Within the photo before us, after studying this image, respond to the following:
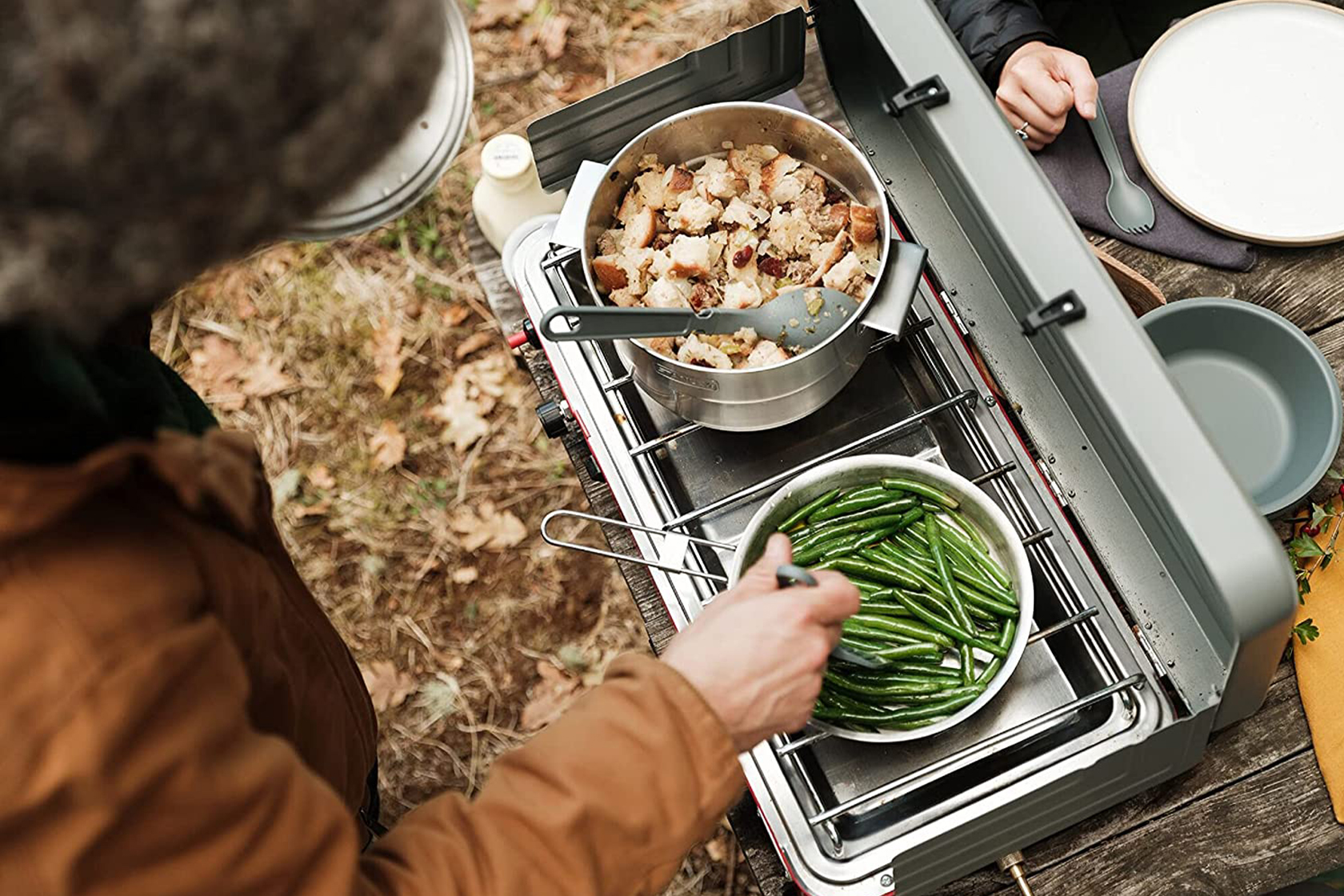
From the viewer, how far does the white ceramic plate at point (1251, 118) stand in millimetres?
1829

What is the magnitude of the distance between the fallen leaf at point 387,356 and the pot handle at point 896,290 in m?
2.15

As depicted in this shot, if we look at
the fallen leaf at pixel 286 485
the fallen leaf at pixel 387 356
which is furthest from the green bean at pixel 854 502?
the fallen leaf at pixel 286 485

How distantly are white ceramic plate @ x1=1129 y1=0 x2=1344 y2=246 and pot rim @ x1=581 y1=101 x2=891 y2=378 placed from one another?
64cm

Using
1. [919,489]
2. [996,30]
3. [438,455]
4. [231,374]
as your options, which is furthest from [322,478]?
[996,30]

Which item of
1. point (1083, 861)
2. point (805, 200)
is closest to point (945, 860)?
point (1083, 861)

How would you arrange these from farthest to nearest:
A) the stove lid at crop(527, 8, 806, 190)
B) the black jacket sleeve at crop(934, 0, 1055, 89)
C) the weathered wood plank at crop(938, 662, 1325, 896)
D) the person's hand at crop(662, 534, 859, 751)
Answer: the black jacket sleeve at crop(934, 0, 1055, 89) → the stove lid at crop(527, 8, 806, 190) → the weathered wood plank at crop(938, 662, 1325, 896) → the person's hand at crop(662, 534, 859, 751)

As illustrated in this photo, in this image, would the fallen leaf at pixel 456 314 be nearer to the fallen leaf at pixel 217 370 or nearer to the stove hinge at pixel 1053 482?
the fallen leaf at pixel 217 370

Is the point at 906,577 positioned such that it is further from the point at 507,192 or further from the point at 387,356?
the point at 387,356

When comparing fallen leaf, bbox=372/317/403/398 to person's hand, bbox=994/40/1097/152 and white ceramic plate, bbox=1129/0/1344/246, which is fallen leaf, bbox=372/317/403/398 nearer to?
person's hand, bbox=994/40/1097/152

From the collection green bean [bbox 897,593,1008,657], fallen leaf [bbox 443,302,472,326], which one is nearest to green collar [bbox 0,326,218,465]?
green bean [bbox 897,593,1008,657]

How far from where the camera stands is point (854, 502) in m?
1.66

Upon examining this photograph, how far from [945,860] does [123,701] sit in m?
1.08

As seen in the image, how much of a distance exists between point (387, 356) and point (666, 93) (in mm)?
1869

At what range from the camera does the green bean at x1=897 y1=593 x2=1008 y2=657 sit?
1.58 metres
